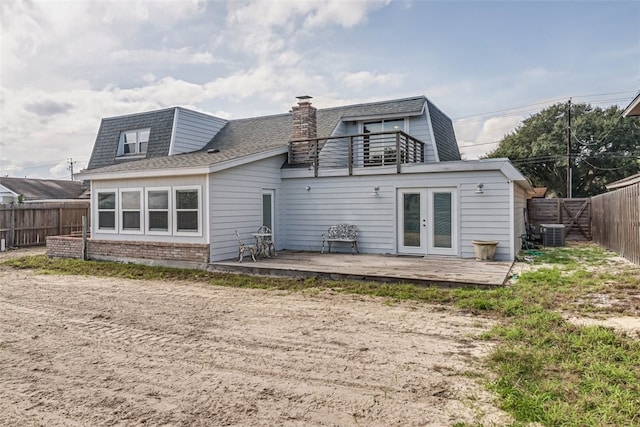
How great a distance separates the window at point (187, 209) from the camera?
1048cm

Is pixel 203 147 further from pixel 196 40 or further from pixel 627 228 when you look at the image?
pixel 627 228

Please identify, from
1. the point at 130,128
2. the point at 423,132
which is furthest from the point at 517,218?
the point at 130,128

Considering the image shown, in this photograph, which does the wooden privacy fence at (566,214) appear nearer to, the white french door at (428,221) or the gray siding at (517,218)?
the gray siding at (517,218)

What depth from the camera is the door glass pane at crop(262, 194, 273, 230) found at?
12.3 m

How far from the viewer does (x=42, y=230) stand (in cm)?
1659

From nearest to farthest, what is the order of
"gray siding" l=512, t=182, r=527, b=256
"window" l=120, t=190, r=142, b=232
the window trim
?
"gray siding" l=512, t=182, r=527, b=256 < "window" l=120, t=190, r=142, b=232 < the window trim

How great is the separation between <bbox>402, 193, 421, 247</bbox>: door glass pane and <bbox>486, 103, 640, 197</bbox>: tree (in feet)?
81.2

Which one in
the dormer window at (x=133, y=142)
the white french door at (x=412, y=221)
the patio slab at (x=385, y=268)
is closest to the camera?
the patio slab at (x=385, y=268)

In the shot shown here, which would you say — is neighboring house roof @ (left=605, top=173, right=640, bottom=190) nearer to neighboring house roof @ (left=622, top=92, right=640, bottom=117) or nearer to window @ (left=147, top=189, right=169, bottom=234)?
neighboring house roof @ (left=622, top=92, right=640, bottom=117)

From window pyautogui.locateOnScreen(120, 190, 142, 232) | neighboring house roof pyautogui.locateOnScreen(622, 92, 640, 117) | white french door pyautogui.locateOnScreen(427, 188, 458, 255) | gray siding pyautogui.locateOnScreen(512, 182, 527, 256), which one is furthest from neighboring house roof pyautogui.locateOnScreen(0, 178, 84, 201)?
neighboring house roof pyautogui.locateOnScreen(622, 92, 640, 117)

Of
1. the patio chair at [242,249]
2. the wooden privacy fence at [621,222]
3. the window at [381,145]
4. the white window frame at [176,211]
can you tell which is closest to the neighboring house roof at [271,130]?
the window at [381,145]

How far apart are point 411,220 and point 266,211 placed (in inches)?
167

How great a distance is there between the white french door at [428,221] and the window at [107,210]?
8133mm

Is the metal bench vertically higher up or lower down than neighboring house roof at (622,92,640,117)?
lower down
